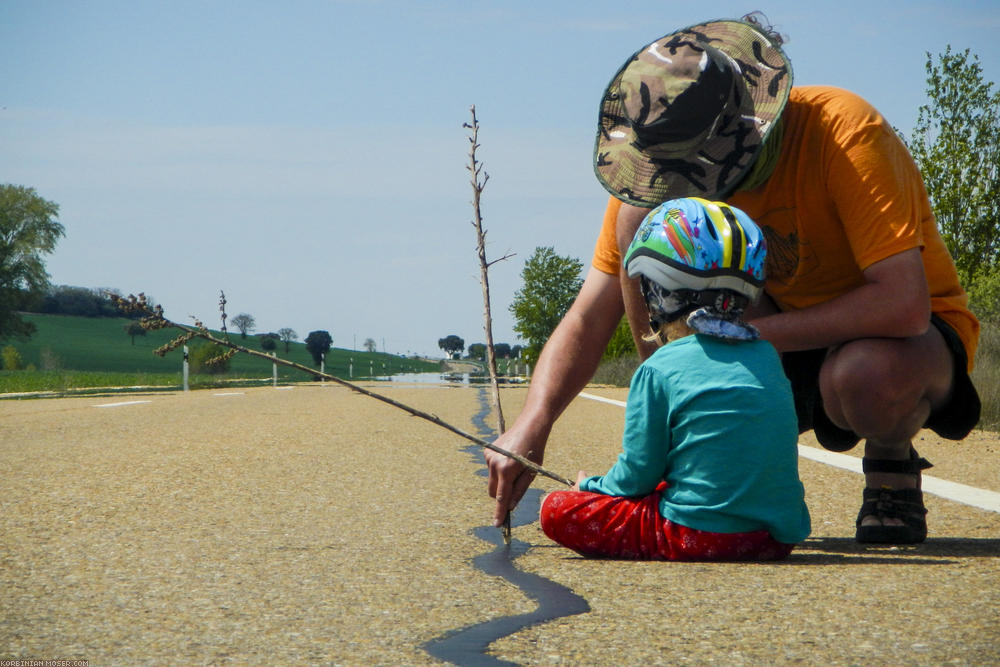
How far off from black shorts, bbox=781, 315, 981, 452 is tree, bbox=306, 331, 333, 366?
304 feet

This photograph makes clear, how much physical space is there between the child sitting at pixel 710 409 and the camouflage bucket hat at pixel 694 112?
0.44m

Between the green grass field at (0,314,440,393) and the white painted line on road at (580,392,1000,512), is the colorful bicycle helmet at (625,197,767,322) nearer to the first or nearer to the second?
the white painted line on road at (580,392,1000,512)

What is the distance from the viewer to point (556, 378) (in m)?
3.23

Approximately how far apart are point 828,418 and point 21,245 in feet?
223

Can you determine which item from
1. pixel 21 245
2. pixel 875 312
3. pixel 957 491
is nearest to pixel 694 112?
pixel 875 312

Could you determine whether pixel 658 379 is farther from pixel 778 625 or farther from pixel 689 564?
pixel 778 625

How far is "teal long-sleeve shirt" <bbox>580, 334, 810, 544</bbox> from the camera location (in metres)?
2.55

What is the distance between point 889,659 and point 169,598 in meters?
1.45

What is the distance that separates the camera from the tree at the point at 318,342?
3885 inches

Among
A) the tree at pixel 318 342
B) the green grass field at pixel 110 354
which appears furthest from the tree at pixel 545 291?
the tree at pixel 318 342

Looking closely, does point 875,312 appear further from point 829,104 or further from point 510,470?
point 510,470

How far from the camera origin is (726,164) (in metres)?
3.04

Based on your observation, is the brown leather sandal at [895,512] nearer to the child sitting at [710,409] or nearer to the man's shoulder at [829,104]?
the child sitting at [710,409]

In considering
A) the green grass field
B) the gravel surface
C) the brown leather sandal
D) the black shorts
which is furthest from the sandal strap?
the green grass field
